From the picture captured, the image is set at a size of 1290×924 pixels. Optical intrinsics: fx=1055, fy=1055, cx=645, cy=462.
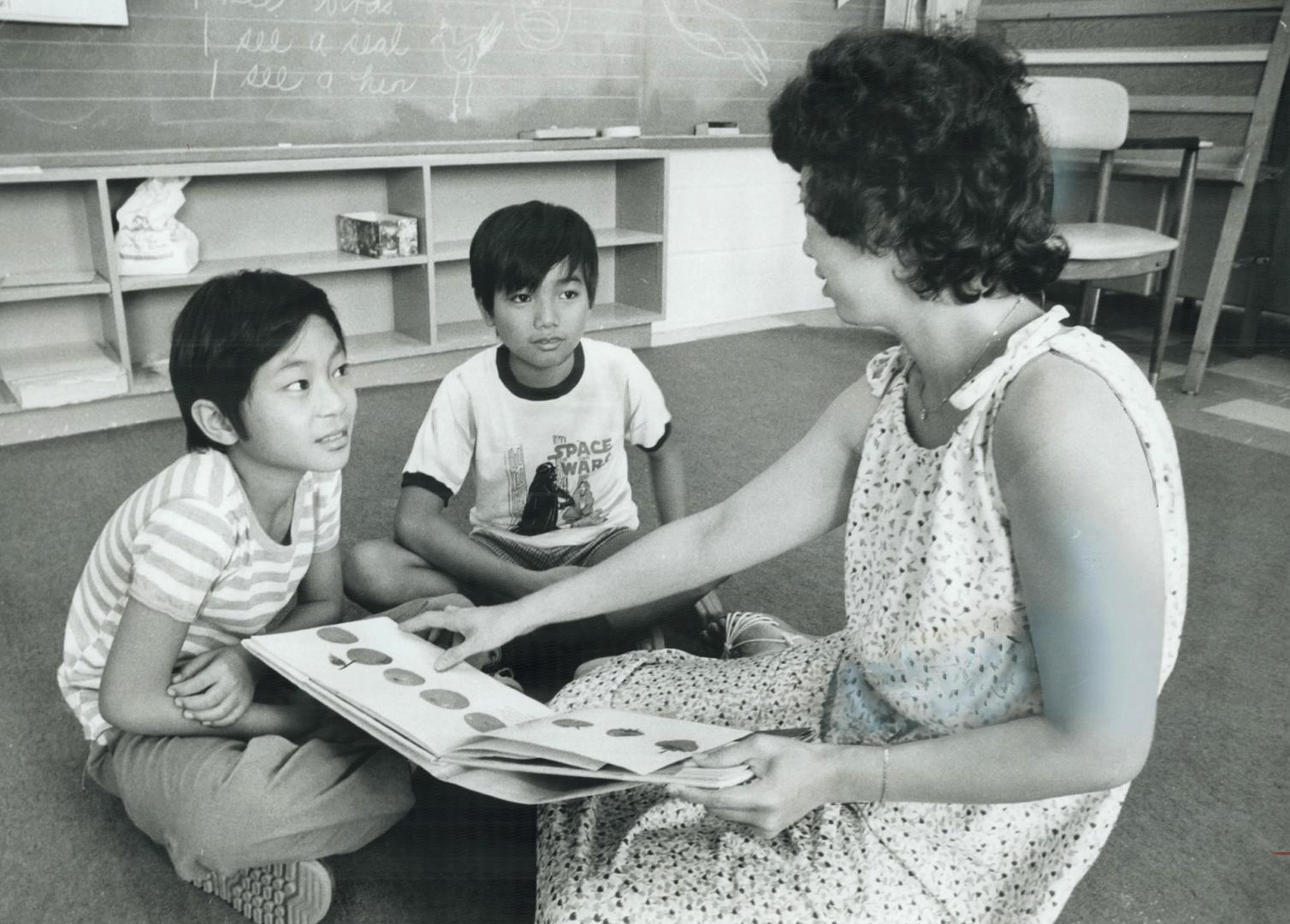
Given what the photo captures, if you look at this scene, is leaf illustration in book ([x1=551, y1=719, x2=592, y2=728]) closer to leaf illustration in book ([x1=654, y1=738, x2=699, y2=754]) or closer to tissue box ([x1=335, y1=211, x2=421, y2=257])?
leaf illustration in book ([x1=654, y1=738, x2=699, y2=754])

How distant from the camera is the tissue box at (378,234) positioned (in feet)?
10.00

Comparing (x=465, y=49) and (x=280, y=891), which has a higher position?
(x=465, y=49)

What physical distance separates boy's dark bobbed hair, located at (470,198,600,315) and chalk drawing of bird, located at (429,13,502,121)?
5.70 ft

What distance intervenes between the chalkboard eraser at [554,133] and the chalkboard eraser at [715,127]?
515mm

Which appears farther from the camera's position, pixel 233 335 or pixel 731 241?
pixel 731 241

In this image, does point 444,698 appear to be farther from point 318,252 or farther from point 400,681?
point 318,252

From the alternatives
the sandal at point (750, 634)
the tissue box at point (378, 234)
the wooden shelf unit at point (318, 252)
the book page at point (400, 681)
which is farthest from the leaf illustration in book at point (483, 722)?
the tissue box at point (378, 234)

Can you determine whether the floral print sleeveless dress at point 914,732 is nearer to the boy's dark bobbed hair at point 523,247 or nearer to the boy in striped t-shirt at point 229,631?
the boy in striped t-shirt at point 229,631

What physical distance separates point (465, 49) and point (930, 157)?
2699 millimetres

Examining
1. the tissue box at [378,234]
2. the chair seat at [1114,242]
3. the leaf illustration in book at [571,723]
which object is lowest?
the leaf illustration in book at [571,723]

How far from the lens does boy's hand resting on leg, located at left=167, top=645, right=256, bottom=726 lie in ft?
3.43

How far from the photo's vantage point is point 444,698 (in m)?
0.93

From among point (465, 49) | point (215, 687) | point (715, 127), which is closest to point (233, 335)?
point (215, 687)

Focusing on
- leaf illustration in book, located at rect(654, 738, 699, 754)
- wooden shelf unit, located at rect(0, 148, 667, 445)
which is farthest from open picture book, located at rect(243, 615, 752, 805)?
wooden shelf unit, located at rect(0, 148, 667, 445)
